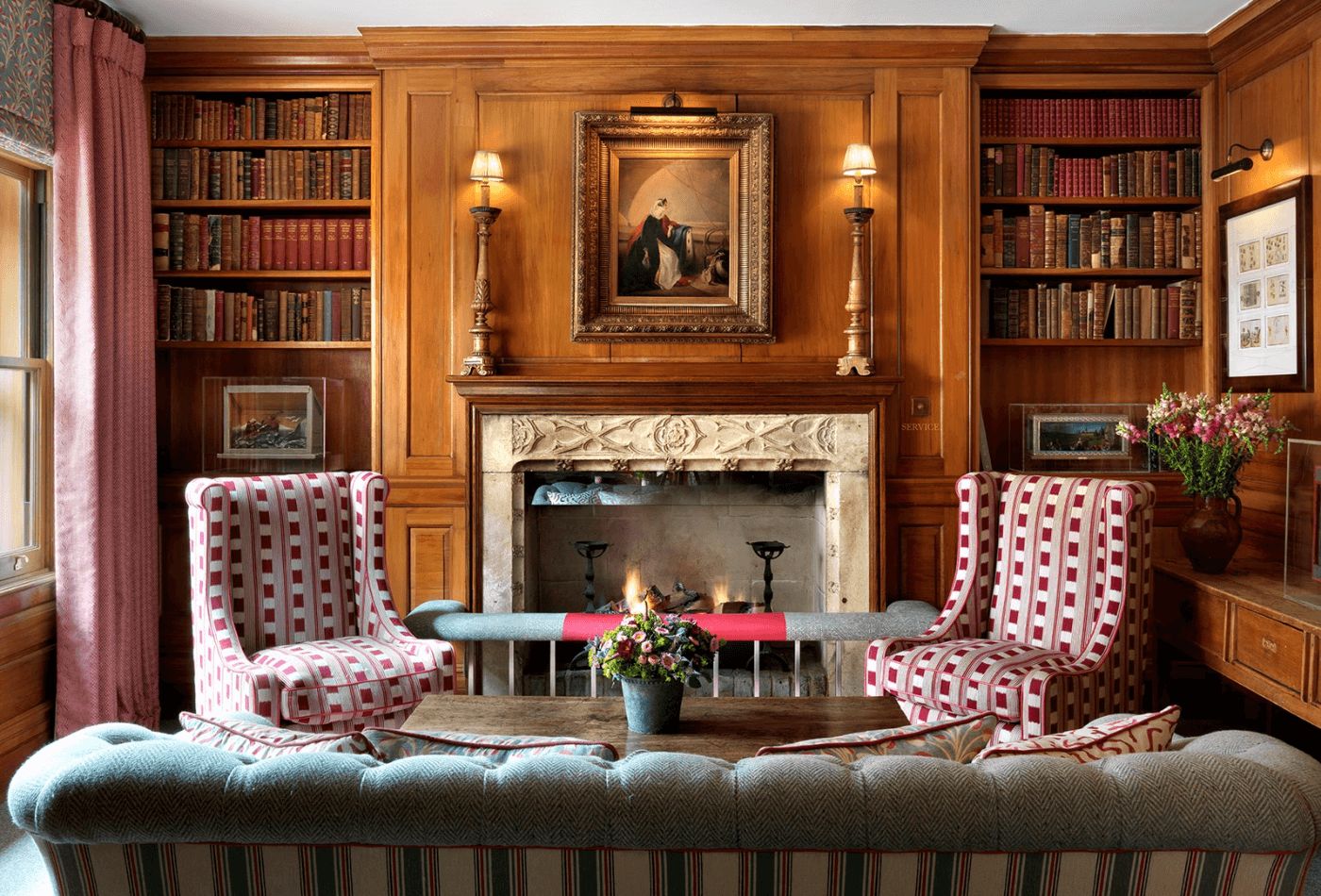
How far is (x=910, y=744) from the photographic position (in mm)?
1489

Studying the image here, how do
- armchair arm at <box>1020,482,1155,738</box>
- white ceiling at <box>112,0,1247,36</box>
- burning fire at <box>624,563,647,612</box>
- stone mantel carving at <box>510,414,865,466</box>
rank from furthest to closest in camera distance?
burning fire at <box>624,563,647,612</box> → stone mantel carving at <box>510,414,865,466</box> → white ceiling at <box>112,0,1247,36</box> → armchair arm at <box>1020,482,1155,738</box>

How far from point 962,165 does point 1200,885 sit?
3529 mm

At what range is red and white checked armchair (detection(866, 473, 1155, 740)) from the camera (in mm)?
3133

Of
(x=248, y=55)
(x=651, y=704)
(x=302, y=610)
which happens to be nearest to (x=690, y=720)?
(x=651, y=704)

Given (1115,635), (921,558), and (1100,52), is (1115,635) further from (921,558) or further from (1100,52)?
(1100,52)

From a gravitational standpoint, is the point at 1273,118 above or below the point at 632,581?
above

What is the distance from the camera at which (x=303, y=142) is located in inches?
171

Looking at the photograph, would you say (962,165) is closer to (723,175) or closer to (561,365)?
(723,175)

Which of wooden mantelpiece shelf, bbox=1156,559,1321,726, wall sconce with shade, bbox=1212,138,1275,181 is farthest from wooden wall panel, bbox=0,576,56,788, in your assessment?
wall sconce with shade, bbox=1212,138,1275,181

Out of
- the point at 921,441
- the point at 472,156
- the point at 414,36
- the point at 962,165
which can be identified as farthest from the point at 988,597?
the point at 414,36

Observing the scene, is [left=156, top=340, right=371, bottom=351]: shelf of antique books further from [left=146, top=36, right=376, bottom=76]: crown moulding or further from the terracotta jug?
the terracotta jug

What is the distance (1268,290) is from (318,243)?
154 inches

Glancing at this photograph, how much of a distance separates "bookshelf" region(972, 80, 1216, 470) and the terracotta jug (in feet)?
3.19

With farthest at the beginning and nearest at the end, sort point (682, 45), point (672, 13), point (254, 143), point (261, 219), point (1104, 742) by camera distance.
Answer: point (261, 219) < point (254, 143) < point (682, 45) < point (672, 13) < point (1104, 742)
